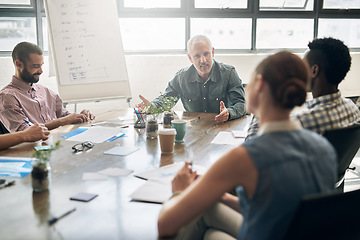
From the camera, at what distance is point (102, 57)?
364 centimetres

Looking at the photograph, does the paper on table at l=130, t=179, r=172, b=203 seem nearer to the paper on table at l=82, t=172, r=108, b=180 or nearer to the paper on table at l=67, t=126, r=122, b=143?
the paper on table at l=82, t=172, r=108, b=180

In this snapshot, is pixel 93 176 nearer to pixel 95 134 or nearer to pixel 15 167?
pixel 15 167

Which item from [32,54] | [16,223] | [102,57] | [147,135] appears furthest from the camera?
[102,57]

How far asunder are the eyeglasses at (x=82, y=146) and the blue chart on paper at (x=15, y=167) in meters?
0.24

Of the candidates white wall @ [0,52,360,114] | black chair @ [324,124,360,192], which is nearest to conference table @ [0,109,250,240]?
black chair @ [324,124,360,192]

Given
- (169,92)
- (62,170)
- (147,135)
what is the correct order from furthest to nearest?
(169,92), (147,135), (62,170)

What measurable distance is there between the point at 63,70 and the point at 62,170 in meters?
2.14

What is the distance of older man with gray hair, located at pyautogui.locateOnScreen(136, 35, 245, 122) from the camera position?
312 cm

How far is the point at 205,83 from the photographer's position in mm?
3221

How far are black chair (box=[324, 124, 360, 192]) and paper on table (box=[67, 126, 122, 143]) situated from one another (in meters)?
1.24

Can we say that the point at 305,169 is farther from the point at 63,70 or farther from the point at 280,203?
the point at 63,70

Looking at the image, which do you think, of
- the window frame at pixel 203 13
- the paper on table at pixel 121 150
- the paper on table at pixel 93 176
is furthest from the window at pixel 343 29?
the paper on table at pixel 93 176

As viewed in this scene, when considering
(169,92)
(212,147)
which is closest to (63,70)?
(169,92)

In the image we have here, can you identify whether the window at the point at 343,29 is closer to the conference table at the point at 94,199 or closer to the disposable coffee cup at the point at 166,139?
the conference table at the point at 94,199
